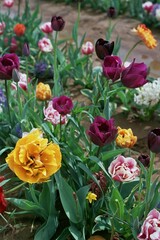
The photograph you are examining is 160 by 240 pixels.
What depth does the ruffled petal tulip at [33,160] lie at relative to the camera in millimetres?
1926

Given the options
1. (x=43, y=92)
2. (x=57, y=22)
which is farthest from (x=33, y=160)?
(x=57, y=22)

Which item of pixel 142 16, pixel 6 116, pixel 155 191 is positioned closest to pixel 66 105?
pixel 155 191

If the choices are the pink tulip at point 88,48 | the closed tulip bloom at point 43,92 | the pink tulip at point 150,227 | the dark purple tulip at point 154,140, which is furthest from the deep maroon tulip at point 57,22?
the pink tulip at point 150,227

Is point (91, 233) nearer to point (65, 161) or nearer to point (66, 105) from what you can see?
point (65, 161)

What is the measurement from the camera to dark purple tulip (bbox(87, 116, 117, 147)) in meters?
2.10

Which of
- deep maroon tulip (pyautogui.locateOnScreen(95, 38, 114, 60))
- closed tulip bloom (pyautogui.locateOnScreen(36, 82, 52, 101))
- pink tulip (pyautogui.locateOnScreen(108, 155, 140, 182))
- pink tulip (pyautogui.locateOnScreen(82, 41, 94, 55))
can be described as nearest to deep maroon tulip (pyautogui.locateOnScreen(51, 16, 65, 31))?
closed tulip bloom (pyautogui.locateOnScreen(36, 82, 52, 101))

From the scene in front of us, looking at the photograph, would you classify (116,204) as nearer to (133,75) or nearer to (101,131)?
(101,131)

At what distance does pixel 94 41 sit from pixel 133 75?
9.92 feet

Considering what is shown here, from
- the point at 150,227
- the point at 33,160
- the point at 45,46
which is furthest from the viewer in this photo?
the point at 45,46

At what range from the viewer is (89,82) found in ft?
13.4

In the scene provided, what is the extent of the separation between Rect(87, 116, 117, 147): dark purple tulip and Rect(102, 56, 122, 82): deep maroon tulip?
0.36 metres

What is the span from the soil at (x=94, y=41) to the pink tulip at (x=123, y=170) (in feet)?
2.10

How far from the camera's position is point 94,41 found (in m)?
5.36

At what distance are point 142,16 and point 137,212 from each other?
3.95m
